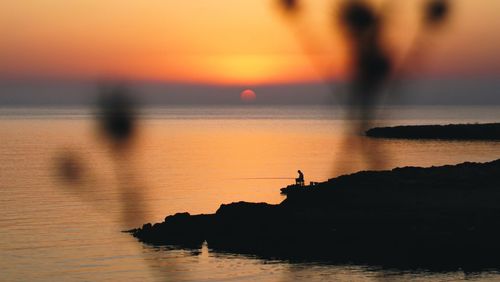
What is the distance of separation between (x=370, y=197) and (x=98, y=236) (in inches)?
609

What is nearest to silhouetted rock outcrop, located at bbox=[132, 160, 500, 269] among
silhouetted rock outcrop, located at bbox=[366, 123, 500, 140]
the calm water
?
the calm water

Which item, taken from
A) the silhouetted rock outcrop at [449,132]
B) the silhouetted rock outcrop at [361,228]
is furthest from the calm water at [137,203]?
the silhouetted rock outcrop at [449,132]

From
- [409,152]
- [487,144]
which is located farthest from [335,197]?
[487,144]

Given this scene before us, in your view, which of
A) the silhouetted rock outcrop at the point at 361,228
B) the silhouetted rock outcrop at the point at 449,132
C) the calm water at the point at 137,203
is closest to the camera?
the calm water at the point at 137,203

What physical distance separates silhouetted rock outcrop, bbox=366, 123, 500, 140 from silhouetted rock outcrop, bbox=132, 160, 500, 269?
385 feet

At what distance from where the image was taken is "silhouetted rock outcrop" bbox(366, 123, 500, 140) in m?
163

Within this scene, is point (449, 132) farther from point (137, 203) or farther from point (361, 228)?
point (137, 203)

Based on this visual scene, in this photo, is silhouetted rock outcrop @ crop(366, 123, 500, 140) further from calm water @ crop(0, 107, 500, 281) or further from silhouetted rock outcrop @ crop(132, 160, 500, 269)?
silhouetted rock outcrop @ crop(132, 160, 500, 269)

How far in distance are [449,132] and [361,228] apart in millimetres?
138398

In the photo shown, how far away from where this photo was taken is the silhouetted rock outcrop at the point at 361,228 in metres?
33.5

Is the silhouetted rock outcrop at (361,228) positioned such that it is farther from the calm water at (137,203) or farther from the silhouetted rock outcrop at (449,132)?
the silhouetted rock outcrop at (449,132)

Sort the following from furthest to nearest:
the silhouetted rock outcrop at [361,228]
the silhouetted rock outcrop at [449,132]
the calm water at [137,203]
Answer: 1. the silhouetted rock outcrop at [449,132]
2. the silhouetted rock outcrop at [361,228]
3. the calm water at [137,203]

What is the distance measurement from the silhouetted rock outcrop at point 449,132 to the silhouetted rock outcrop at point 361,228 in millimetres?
117357

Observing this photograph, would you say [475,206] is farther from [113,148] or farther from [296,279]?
[113,148]
